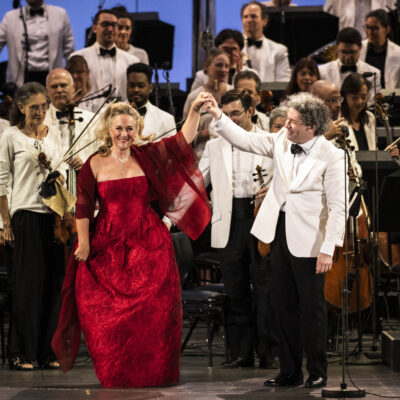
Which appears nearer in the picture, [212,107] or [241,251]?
[212,107]

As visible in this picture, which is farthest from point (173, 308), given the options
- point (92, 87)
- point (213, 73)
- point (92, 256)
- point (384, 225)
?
point (92, 87)

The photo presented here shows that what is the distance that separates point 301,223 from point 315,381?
812mm

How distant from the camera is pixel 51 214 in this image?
5324 mm

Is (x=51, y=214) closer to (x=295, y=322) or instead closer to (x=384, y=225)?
(x=295, y=322)

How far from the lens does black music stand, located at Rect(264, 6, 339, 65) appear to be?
30.5 feet

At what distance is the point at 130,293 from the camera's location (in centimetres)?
455

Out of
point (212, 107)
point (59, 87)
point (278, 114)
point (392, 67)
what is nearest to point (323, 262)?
point (212, 107)

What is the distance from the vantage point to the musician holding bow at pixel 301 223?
14.4ft

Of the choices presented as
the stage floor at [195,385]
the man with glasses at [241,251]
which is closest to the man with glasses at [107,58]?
the man with glasses at [241,251]

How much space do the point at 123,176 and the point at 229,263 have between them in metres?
→ 1.03

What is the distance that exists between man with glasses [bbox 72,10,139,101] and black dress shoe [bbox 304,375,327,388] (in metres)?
3.63

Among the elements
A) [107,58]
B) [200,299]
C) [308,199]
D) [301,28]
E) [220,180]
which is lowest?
[200,299]

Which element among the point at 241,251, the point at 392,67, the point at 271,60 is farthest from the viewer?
the point at 271,60

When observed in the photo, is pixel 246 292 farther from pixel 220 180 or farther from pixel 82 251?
pixel 82 251
